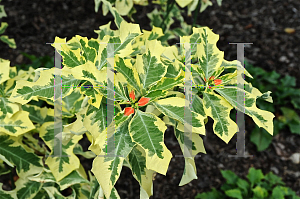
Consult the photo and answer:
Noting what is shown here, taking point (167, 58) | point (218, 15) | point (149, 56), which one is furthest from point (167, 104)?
point (218, 15)

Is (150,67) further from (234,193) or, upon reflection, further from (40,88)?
(234,193)

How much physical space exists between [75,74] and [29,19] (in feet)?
9.00

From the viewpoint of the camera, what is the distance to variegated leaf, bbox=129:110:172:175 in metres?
0.86

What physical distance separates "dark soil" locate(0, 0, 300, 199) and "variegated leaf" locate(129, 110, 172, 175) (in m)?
1.46

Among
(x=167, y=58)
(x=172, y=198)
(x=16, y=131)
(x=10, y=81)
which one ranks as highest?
(x=167, y=58)

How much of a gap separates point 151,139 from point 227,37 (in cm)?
262

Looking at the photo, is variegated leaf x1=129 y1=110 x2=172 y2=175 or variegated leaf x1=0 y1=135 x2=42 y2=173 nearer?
variegated leaf x1=129 y1=110 x2=172 y2=175

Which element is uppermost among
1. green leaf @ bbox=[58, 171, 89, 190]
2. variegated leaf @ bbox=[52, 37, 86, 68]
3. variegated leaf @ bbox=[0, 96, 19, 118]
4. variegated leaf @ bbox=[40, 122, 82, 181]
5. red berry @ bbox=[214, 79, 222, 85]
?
variegated leaf @ bbox=[52, 37, 86, 68]

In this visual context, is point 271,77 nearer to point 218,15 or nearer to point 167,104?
point 218,15

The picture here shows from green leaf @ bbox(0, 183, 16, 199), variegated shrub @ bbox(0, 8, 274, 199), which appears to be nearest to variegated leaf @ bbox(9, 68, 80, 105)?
variegated shrub @ bbox(0, 8, 274, 199)

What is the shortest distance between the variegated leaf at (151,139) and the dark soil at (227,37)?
1.46 metres

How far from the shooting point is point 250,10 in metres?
3.45

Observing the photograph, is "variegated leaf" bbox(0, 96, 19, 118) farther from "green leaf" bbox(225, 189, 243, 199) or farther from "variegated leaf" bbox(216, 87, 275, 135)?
"green leaf" bbox(225, 189, 243, 199)

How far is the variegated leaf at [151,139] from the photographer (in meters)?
0.86
